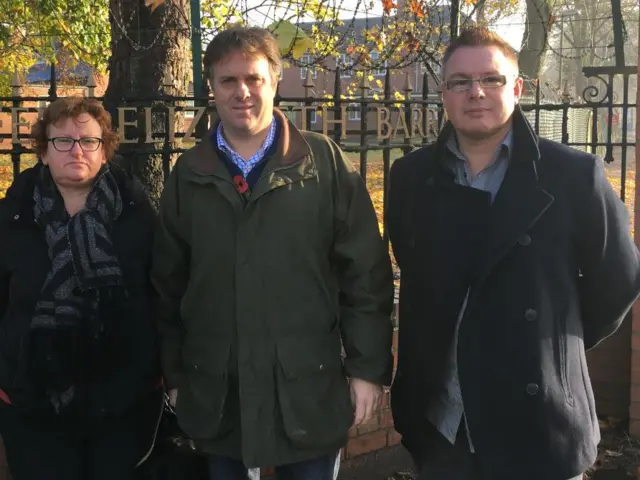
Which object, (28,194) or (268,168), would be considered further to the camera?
(28,194)

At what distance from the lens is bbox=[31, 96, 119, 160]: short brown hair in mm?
2312

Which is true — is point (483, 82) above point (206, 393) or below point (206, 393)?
above

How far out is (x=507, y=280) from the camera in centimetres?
206

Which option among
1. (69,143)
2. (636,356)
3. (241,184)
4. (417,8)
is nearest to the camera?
(241,184)

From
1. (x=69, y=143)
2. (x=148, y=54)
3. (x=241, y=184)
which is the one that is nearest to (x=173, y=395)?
(x=241, y=184)

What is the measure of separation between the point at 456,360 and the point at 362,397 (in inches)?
12.8

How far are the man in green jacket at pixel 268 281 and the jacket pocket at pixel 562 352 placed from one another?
20.0 inches

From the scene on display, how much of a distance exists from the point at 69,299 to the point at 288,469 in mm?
863

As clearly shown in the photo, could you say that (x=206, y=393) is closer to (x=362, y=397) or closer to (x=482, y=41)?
(x=362, y=397)

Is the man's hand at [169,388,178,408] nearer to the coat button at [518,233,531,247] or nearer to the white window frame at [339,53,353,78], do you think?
the coat button at [518,233,531,247]

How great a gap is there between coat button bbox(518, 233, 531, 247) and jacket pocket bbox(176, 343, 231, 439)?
91cm

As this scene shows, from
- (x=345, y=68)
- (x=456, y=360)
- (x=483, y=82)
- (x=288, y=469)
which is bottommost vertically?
(x=288, y=469)

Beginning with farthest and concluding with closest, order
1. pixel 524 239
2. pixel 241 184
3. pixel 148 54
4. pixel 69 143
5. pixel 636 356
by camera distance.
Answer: pixel 148 54, pixel 636 356, pixel 69 143, pixel 241 184, pixel 524 239

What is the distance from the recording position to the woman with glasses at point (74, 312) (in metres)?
2.23
